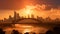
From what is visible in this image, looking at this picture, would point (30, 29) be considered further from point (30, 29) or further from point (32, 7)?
point (32, 7)

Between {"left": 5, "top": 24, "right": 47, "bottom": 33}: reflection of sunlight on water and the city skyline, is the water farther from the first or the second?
the city skyline

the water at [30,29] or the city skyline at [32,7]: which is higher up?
the city skyline at [32,7]

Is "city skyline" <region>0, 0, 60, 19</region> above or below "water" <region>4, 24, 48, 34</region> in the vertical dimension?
above

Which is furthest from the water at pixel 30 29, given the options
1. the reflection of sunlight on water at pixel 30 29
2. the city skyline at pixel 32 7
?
the city skyline at pixel 32 7

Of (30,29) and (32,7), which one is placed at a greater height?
(32,7)

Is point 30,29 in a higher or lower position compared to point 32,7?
lower

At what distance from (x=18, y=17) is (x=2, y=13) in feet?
0.78

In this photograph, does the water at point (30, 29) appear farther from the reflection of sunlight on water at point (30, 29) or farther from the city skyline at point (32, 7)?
the city skyline at point (32, 7)

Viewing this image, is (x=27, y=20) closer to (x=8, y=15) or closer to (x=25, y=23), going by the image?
(x=25, y=23)

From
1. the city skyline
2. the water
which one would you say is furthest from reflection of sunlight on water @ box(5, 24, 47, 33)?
the city skyline

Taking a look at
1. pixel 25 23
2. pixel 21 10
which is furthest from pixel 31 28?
pixel 21 10

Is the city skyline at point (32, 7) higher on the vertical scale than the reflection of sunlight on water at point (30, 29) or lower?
higher

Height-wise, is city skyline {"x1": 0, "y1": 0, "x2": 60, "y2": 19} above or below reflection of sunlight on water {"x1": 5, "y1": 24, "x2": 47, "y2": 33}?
above

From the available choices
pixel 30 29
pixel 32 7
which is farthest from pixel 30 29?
pixel 32 7
